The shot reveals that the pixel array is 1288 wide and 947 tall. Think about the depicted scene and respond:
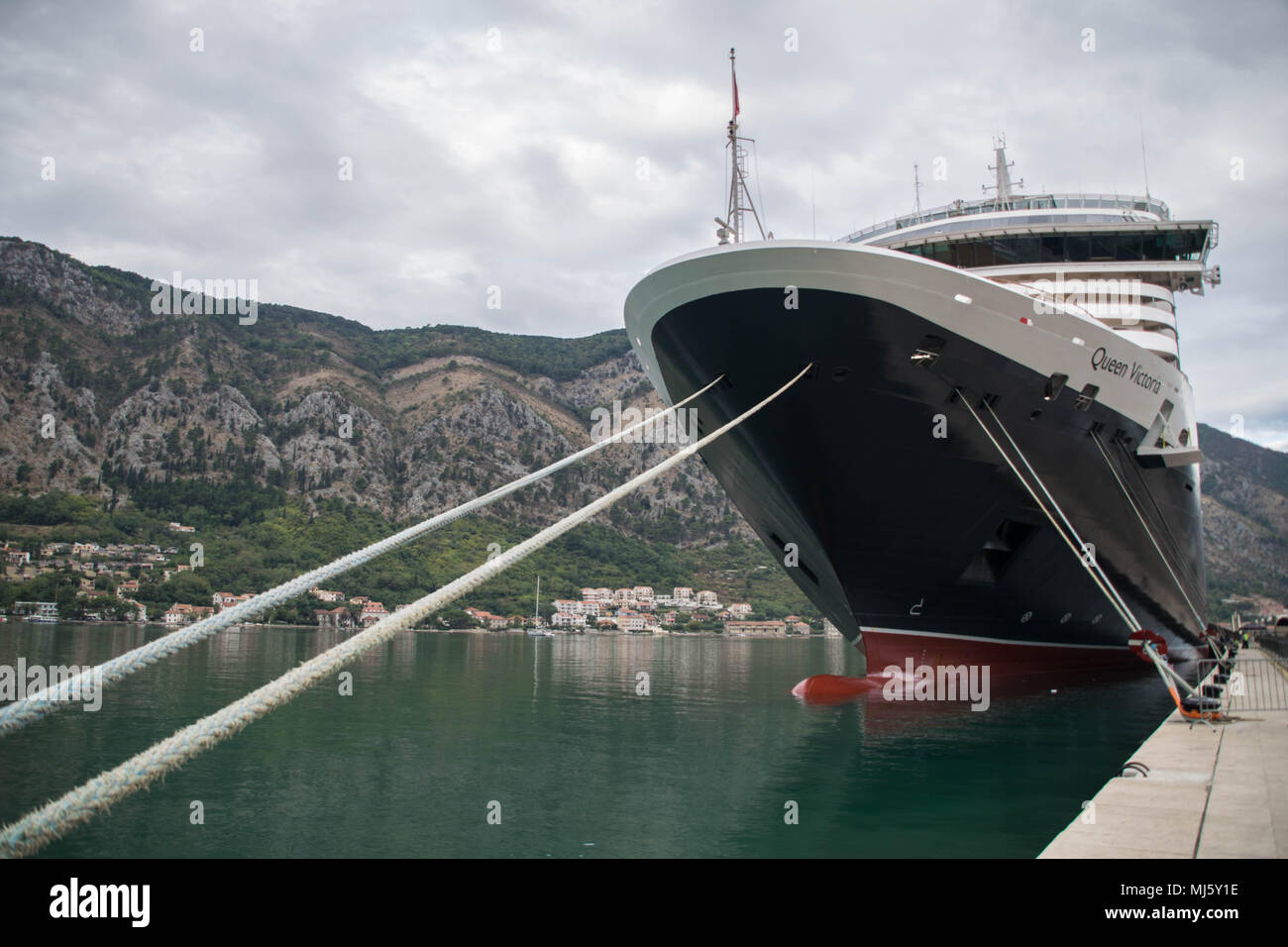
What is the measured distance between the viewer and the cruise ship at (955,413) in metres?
12.3

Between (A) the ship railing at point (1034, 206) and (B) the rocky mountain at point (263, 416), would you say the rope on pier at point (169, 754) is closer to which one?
(A) the ship railing at point (1034, 206)

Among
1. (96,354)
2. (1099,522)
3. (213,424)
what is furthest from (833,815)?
(96,354)

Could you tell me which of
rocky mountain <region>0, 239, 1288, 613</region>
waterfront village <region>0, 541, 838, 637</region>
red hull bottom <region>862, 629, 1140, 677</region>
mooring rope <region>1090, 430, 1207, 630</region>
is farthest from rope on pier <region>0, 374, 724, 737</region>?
rocky mountain <region>0, 239, 1288, 613</region>

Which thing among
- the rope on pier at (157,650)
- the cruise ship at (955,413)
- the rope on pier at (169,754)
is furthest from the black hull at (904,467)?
the rope on pier at (169,754)

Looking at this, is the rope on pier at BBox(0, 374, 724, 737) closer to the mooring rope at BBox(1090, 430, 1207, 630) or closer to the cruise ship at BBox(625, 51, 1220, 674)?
the cruise ship at BBox(625, 51, 1220, 674)

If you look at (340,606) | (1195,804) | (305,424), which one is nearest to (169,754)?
(1195,804)

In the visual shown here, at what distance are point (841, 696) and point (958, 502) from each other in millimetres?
8307

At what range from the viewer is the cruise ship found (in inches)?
484

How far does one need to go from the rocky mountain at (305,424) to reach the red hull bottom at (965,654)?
107 m

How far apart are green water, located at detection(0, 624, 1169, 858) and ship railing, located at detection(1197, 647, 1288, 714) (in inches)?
64.1

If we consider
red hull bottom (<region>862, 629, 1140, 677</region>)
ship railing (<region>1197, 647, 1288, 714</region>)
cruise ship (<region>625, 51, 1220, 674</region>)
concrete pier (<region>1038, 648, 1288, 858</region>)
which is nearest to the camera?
concrete pier (<region>1038, 648, 1288, 858</region>)

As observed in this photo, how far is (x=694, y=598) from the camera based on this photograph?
122m
